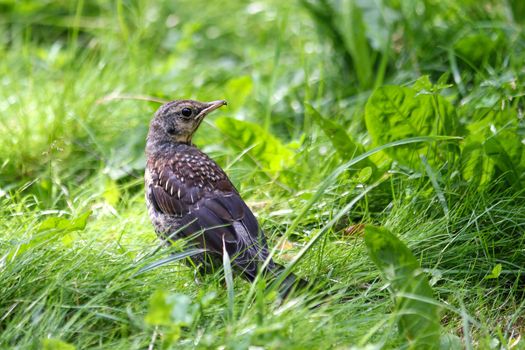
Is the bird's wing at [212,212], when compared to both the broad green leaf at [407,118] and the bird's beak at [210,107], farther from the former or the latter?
the broad green leaf at [407,118]

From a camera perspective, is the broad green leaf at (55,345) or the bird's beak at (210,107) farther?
the bird's beak at (210,107)

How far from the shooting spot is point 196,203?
4301 millimetres

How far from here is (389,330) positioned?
3.29m

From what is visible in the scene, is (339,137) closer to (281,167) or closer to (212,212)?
(281,167)

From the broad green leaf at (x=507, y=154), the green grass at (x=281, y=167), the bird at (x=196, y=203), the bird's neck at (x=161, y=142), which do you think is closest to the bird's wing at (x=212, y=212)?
the bird at (x=196, y=203)

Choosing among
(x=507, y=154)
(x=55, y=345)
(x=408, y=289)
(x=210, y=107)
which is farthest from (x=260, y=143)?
(x=55, y=345)

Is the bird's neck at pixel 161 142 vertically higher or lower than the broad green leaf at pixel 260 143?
higher

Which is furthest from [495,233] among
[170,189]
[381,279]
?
[170,189]

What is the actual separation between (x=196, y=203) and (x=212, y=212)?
0.41 ft

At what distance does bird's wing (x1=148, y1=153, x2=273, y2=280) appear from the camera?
403 cm

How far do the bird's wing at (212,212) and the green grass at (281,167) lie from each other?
154mm

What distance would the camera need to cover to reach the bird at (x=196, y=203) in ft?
13.2

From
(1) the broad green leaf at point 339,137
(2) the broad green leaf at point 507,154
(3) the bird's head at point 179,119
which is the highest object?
(3) the bird's head at point 179,119

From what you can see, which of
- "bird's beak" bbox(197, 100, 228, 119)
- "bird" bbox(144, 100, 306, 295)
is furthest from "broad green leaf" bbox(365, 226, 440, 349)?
"bird's beak" bbox(197, 100, 228, 119)
